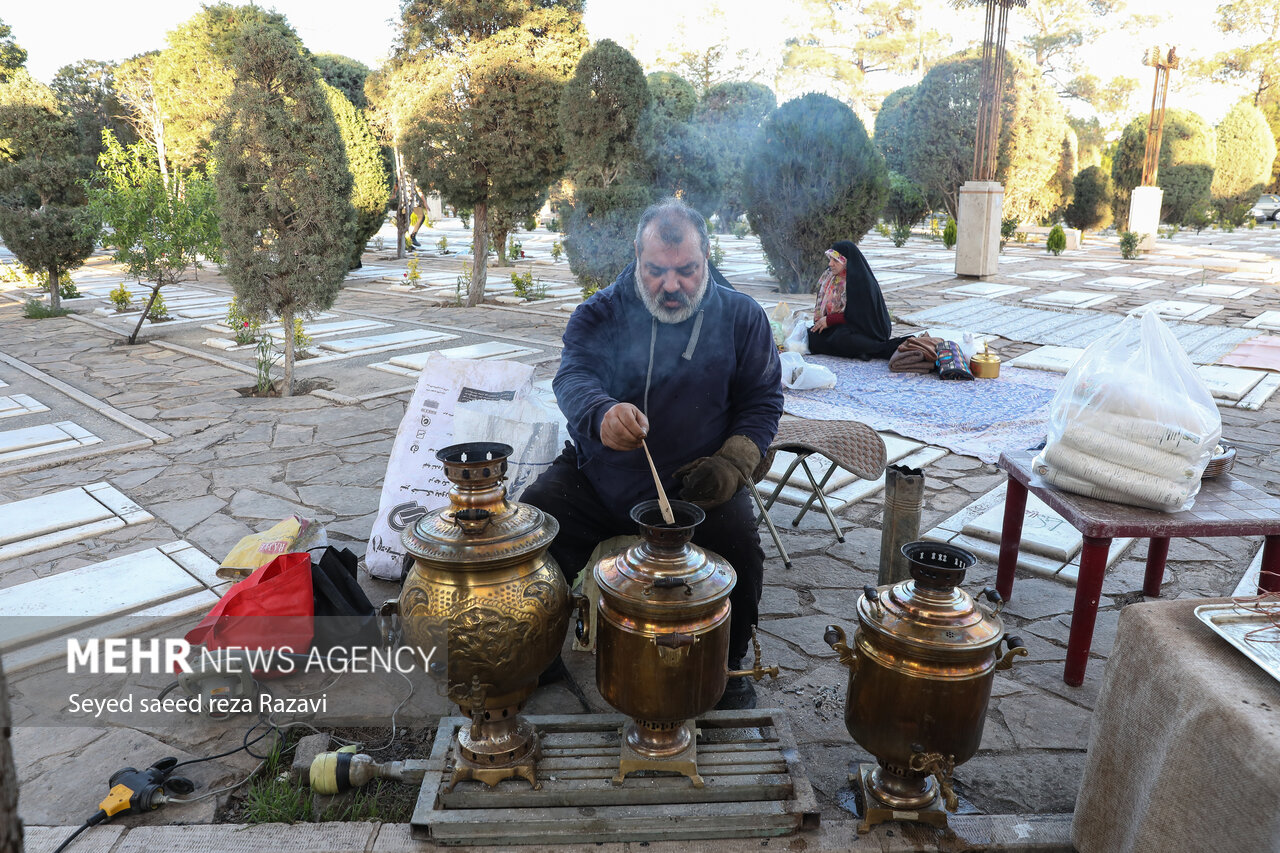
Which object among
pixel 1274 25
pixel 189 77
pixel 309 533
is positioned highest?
pixel 1274 25

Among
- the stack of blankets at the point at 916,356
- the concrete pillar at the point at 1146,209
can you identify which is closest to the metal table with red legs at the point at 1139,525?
the stack of blankets at the point at 916,356

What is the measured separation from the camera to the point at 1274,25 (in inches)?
1307

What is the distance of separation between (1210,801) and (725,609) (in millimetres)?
1098

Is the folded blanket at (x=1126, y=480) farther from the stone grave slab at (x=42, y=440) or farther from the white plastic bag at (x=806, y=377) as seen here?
the stone grave slab at (x=42, y=440)

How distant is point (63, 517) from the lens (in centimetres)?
431

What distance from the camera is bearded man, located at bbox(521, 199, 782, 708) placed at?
278 centimetres

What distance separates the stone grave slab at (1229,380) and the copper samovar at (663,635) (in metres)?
6.16

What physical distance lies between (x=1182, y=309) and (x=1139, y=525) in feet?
35.5

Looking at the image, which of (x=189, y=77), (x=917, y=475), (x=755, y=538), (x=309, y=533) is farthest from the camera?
(x=189, y=77)

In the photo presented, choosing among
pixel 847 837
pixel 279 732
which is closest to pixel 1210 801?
pixel 847 837

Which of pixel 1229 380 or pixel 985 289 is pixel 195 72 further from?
pixel 1229 380

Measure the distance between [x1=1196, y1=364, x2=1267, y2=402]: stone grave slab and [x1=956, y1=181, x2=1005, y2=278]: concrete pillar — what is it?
6.97 meters

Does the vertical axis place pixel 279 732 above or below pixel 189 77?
below

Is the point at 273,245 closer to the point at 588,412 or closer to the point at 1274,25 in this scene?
→ the point at 588,412
